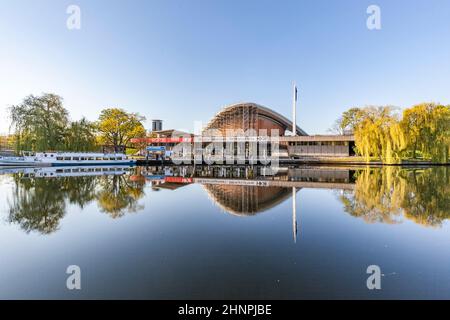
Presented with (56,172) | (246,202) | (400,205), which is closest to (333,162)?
(400,205)

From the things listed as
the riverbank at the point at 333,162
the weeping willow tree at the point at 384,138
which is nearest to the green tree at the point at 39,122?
the riverbank at the point at 333,162

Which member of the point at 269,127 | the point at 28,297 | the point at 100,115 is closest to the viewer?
the point at 28,297

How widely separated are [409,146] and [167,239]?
40281mm

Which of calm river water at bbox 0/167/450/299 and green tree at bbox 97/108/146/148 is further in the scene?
green tree at bbox 97/108/146/148

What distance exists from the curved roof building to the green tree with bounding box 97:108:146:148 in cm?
1951

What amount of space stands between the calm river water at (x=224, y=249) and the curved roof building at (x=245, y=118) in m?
58.2

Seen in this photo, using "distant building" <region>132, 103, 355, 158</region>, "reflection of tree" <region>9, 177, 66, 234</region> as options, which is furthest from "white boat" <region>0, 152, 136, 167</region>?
"reflection of tree" <region>9, 177, 66, 234</region>

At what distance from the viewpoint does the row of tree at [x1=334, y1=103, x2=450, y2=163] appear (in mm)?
34250

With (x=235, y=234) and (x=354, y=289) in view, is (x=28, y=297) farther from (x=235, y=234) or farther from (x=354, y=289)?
(x=354, y=289)

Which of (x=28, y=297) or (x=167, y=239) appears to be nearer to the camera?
(x=28, y=297)

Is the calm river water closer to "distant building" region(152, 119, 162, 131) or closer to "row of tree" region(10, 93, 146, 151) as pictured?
"row of tree" region(10, 93, 146, 151)

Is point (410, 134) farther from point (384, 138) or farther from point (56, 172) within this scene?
point (56, 172)
